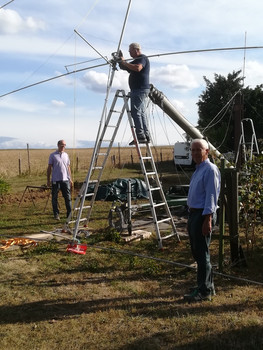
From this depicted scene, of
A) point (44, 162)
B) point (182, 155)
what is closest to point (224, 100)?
point (182, 155)

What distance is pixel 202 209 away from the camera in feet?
13.0

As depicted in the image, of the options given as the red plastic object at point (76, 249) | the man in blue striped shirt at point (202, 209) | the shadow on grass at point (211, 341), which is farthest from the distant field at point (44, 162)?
the shadow on grass at point (211, 341)

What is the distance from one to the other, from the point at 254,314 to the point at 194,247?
89 cm

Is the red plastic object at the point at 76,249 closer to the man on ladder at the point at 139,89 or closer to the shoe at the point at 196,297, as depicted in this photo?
the man on ladder at the point at 139,89

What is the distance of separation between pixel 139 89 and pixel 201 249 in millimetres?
3480

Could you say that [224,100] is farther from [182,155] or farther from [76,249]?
[76,249]

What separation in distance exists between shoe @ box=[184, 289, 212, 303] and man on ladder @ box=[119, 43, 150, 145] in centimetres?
325

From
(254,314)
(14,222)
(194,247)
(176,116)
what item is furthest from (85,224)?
(254,314)

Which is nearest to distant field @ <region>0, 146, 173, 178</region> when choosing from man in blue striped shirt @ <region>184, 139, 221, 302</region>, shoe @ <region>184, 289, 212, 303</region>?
man in blue striped shirt @ <region>184, 139, 221, 302</region>

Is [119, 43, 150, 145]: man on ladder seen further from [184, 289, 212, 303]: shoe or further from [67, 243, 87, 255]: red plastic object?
[184, 289, 212, 303]: shoe

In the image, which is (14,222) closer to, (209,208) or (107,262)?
(107,262)

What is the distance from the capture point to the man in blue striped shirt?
384cm

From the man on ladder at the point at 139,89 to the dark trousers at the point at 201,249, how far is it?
2.88 meters

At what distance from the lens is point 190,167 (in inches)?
1004
